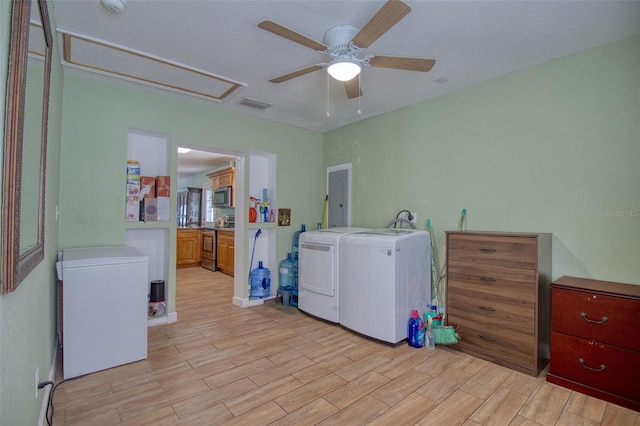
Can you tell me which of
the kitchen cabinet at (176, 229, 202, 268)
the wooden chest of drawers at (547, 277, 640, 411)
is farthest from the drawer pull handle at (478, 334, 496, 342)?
the kitchen cabinet at (176, 229, 202, 268)

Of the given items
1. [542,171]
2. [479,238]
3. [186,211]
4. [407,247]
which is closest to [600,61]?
[542,171]

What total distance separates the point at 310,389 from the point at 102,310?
1701mm

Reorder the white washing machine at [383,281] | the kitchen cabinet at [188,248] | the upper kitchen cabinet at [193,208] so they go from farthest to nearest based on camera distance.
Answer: the upper kitchen cabinet at [193,208] < the kitchen cabinet at [188,248] < the white washing machine at [383,281]

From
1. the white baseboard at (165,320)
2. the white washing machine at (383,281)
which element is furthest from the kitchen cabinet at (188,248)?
the white washing machine at (383,281)

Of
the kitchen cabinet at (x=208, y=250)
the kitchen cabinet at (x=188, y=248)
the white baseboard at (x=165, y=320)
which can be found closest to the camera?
the white baseboard at (x=165, y=320)

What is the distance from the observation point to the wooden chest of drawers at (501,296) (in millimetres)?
2406

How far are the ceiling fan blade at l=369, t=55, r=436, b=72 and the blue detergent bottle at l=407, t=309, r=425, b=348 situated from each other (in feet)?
7.03

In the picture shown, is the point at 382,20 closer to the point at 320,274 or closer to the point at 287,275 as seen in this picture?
the point at 320,274

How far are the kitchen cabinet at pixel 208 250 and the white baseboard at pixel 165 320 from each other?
3195mm

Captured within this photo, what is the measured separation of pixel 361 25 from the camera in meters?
2.18

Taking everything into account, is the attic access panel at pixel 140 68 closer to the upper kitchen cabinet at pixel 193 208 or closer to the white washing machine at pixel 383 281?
the white washing machine at pixel 383 281

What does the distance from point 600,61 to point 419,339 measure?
2.70 meters

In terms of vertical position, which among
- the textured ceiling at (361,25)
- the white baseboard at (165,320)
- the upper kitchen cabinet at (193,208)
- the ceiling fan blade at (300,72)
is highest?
the textured ceiling at (361,25)

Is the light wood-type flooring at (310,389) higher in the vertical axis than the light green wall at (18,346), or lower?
lower
